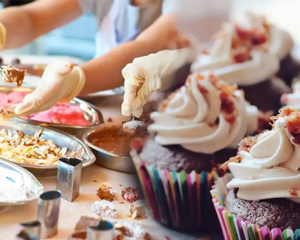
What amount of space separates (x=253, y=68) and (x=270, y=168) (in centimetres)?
39

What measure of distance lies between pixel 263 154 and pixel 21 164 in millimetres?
514

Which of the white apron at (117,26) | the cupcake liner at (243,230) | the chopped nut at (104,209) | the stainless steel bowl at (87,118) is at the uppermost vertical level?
the white apron at (117,26)

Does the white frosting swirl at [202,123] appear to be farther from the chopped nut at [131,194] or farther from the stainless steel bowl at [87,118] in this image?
the stainless steel bowl at [87,118]

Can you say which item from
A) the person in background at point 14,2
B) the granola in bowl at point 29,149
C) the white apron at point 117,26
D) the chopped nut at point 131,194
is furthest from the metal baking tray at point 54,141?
the person in background at point 14,2

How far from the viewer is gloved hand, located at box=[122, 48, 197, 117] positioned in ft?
2.30

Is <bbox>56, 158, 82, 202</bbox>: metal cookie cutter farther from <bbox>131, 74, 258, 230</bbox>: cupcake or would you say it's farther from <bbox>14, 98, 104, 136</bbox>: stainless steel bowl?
<bbox>14, 98, 104, 136</bbox>: stainless steel bowl

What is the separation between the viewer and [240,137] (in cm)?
101

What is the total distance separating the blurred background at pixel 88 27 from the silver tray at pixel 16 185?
467mm

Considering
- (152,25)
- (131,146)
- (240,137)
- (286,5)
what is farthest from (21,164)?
(286,5)

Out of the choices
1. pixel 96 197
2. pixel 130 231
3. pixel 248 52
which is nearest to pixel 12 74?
pixel 96 197

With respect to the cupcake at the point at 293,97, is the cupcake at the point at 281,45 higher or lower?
higher

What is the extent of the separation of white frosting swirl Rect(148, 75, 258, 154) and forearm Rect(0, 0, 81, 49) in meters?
0.47

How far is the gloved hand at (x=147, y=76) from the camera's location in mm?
701

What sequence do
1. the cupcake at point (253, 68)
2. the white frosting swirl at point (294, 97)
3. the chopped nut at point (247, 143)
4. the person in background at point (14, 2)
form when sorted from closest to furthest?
1. the chopped nut at point (247, 143)
2. the cupcake at point (253, 68)
3. the white frosting swirl at point (294, 97)
4. the person in background at point (14, 2)
